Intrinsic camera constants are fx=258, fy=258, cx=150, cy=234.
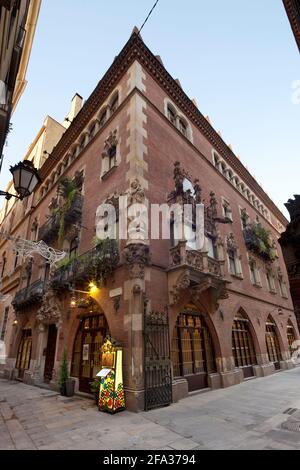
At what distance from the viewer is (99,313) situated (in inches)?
414

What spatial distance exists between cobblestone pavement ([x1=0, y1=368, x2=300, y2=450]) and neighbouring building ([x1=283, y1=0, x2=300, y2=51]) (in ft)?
34.3

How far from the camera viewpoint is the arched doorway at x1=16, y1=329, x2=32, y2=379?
15485 mm

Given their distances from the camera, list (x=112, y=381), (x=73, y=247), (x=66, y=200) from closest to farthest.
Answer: (x=112, y=381)
(x=73, y=247)
(x=66, y=200)

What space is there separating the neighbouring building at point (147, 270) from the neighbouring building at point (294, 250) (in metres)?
5.48

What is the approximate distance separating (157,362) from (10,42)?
10779 millimetres

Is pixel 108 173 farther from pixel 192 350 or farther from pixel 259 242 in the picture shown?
pixel 259 242

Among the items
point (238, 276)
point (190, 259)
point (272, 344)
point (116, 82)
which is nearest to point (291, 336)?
point (272, 344)

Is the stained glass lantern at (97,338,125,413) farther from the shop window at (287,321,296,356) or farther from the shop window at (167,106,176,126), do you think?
the shop window at (287,321,296,356)

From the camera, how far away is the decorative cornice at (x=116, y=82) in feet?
44.9

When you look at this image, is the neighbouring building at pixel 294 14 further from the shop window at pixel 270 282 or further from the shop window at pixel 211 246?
the shop window at pixel 270 282

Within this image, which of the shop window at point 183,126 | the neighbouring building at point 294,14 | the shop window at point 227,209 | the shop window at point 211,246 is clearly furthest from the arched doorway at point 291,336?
the neighbouring building at point 294,14

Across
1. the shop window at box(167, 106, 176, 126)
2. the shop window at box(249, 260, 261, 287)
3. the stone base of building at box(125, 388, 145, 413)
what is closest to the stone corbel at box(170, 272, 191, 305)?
the stone base of building at box(125, 388, 145, 413)

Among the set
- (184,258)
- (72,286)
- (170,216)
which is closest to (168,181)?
(170,216)

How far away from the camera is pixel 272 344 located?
58.4 feet
